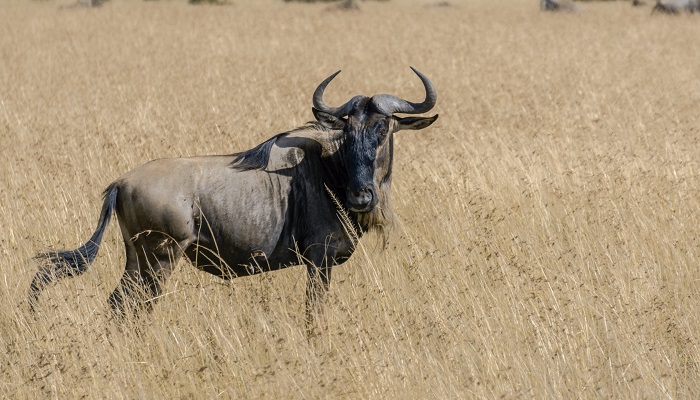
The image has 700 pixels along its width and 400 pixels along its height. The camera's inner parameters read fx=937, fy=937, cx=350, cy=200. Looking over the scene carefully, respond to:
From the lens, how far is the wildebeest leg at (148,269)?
16.9 ft

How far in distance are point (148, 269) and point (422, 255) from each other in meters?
1.79

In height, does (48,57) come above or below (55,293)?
below

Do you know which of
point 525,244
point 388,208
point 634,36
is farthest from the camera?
point 634,36

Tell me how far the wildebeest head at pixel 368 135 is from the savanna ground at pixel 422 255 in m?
0.44

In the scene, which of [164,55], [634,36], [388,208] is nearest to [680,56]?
[634,36]

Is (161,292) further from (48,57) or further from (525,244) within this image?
(48,57)

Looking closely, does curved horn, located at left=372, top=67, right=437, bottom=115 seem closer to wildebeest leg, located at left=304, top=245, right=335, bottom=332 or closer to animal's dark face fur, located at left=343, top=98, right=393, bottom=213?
animal's dark face fur, located at left=343, top=98, right=393, bottom=213

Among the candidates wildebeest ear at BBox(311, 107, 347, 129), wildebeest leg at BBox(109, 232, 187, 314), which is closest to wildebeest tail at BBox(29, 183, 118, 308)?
wildebeest leg at BBox(109, 232, 187, 314)

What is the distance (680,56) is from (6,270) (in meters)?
14.9

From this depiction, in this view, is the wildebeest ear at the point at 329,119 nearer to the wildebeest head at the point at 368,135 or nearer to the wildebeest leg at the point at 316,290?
the wildebeest head at the point at 368,135

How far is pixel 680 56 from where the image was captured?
17.6 meters

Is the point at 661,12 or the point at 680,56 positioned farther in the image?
the point at 661,12

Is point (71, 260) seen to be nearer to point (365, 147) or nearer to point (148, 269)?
point (148, 269)

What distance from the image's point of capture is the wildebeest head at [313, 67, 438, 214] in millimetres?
5364
